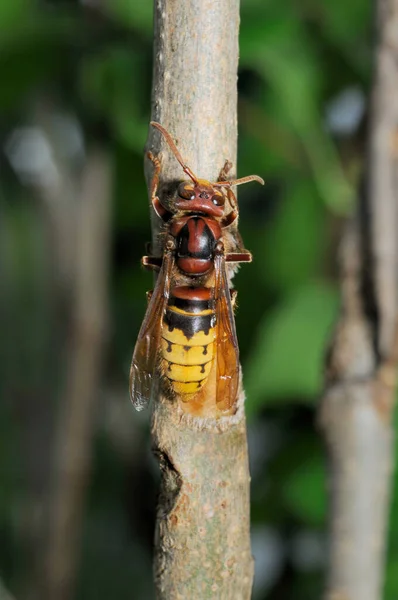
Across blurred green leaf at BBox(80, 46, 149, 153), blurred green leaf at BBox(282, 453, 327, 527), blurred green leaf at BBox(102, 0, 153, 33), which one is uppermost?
blurred green leaf at BBox(102, 0, 153, 33)

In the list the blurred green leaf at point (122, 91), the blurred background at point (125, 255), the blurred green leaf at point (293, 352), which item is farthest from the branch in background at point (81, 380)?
the blurred green leaf at point (293, 352)

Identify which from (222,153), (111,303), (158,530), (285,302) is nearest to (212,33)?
(222,153)

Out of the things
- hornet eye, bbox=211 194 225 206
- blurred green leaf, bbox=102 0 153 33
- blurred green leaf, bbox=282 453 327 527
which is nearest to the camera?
hornet eye, bbox=211 194 225 206

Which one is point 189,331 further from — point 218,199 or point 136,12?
point 136,12

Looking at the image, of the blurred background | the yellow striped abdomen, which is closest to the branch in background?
the blurred background

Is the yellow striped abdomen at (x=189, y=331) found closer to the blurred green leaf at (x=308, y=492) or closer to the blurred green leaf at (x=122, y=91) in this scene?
the blurred green leaf at (x=122, y=91)

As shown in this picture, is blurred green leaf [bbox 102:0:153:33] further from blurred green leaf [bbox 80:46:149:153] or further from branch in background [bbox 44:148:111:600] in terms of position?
branch in background [bbox 44:148:111:600]
